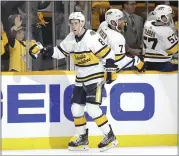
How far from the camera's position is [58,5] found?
5832 millimetres

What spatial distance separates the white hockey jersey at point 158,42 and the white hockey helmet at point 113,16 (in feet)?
0.95

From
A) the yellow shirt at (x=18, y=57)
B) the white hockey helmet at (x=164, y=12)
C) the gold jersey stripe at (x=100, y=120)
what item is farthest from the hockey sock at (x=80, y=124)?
the white hockey helmet at (x=164, y=12)

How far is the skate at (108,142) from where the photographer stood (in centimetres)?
554

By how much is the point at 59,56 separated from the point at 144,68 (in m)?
0.71

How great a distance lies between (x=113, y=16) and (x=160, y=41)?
0.45 metres

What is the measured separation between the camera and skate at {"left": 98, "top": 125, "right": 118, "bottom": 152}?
18.2ft

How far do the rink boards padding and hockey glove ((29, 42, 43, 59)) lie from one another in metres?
0.24

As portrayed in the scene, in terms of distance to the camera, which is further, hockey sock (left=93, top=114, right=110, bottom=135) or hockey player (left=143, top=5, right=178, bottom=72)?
hockey player (left=143, top=5, right=178, bottom=72)

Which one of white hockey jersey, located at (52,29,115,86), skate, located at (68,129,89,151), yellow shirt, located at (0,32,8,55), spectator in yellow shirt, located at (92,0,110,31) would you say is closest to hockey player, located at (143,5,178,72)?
spectator in yellow shirt, located at (92,0,110,31)

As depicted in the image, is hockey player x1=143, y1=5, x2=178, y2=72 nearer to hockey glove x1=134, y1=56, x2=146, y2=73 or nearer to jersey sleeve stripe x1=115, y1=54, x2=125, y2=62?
hockey glove x1=134, y1=56, x2=146, y2=73

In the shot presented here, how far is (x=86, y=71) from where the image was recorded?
5.46 metres

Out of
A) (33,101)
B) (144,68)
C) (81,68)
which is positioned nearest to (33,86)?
(33,101)

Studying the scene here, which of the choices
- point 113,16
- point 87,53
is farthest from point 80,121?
point 113,16

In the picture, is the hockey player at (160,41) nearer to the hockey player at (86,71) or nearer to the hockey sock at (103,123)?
the hockey player at (86,71)
